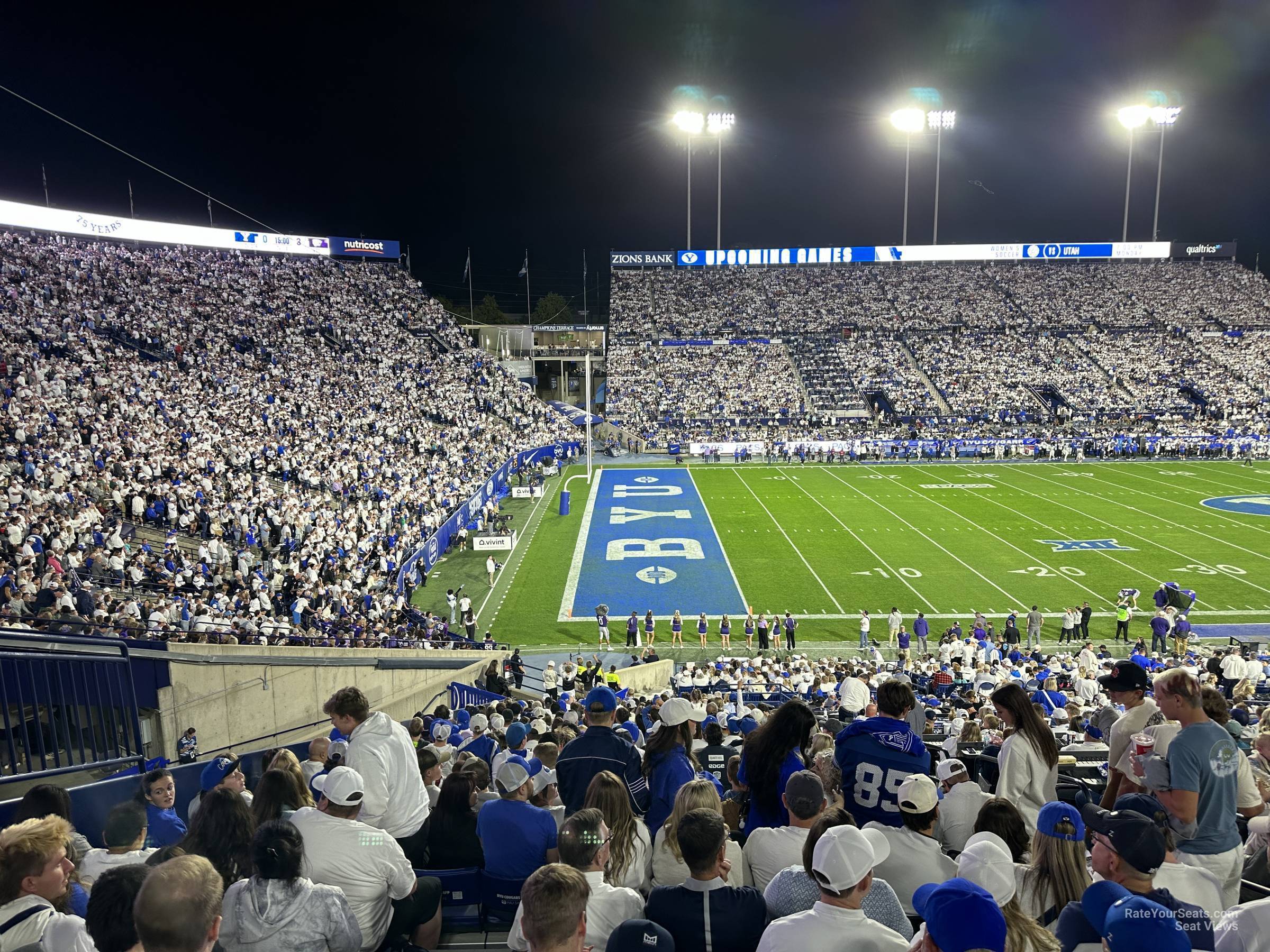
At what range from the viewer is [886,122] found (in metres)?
67.0

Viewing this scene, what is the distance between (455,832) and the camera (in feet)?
16.3

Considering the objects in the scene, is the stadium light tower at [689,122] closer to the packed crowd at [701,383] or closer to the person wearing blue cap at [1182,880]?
the packed crowd at [701,383]

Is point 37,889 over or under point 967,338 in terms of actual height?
under

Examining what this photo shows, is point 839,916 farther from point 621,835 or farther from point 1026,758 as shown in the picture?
point 1026,758

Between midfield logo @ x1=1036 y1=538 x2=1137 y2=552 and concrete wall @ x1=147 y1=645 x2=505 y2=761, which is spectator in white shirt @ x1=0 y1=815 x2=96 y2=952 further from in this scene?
midfield logo @ x1=1036 y1=538 x2=1137 y2=552

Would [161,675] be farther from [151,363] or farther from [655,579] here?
[151,363]

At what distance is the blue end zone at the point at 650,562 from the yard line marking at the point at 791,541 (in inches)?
→ 75.7

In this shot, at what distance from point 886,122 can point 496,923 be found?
72.2 m

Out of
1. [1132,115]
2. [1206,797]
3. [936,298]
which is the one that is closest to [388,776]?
[1206,797]

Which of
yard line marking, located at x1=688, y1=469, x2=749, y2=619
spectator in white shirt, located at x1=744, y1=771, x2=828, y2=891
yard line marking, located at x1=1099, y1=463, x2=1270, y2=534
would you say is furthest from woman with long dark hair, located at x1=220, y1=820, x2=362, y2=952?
yard line marking, located at x1=1099, y1=463, x2=1270, y2=534

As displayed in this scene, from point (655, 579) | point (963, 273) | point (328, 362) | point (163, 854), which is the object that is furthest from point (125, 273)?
point (963, 273)

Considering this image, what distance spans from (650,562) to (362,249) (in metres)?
43.1

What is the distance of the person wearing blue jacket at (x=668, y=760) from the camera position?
515 cm

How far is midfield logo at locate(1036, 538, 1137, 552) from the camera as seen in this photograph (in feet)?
89.4
